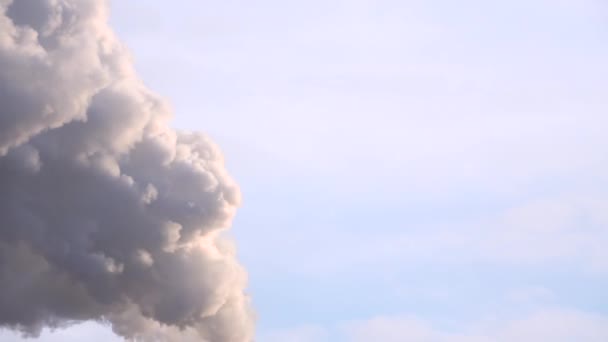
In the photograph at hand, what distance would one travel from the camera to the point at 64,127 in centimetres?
6781

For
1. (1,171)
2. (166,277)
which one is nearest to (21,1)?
(1,171)

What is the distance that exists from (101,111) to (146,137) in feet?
12.7

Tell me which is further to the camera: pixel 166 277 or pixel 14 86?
pixel 166 277

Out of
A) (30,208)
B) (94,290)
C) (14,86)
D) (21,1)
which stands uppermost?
(21,1)

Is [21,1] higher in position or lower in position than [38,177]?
higher

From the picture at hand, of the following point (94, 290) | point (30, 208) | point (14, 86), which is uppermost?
point (14, 86)

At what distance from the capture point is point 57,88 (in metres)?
65.4

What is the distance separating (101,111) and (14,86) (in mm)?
6463

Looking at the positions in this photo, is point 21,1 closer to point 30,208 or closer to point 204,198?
point 30,208

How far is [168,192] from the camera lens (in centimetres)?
6850

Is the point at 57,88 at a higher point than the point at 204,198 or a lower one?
higher

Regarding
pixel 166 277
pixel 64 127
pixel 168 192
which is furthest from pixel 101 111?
pixel 166 277

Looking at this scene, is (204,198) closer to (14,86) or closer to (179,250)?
(179,250)

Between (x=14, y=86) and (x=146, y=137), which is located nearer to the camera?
(x=14, y=86)
